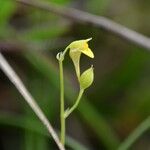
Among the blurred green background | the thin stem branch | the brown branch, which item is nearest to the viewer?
the thin stem branch

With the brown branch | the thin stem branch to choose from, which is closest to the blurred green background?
the brown branch

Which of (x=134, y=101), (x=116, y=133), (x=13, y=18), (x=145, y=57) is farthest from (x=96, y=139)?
(x=13, y=18)

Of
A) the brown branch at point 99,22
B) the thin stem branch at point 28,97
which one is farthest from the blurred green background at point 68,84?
the thin stem branch at point 28,97

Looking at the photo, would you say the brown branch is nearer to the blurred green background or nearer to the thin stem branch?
the blurred green background

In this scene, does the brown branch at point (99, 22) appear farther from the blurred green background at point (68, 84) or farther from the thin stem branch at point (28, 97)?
the thin stem branch at point (28, 97)

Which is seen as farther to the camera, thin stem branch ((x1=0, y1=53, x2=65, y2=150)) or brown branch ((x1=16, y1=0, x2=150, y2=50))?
brown branch ((x1=16, y1=0, x2=150, y2=50))

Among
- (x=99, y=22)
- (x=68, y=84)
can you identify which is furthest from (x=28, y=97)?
(x=68, y=84)
